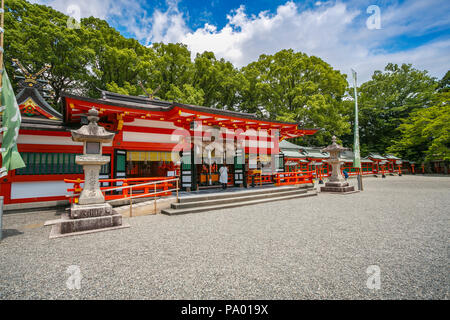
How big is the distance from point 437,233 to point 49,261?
786 centimetres

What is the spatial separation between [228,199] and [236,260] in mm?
4905

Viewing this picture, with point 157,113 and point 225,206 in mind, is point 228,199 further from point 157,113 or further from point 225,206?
point 157,113

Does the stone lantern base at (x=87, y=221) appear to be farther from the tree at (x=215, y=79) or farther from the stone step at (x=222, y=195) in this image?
the tree at (x=215, y=79)

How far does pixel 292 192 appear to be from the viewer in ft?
34.7

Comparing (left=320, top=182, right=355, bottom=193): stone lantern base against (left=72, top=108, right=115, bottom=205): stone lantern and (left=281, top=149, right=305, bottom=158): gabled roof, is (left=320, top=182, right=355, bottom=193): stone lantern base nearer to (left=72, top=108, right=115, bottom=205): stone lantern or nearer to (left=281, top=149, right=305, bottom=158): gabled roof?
(left=281, top=149, right=305, bottom=158): gabled roof

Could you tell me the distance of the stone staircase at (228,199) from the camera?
Result: 7.09 m

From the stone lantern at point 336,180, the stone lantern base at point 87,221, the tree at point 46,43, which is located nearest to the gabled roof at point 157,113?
the stone lantern base at point 87,221

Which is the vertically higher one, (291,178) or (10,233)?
(291,178)

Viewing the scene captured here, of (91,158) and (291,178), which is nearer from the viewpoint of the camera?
(91,158)

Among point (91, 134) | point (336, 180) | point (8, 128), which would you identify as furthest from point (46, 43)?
point (336, 180)

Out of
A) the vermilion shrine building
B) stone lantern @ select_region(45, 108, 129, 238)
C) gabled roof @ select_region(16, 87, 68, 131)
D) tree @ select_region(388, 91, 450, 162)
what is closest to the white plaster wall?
the vermilion shrine building

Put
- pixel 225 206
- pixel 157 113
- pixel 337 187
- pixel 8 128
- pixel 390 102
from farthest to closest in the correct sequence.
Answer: pixel 390 102
pixel 337 187
pixel 157 113
pixel 225 206
pixel 8 128

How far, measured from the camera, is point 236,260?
3314 millimetres
